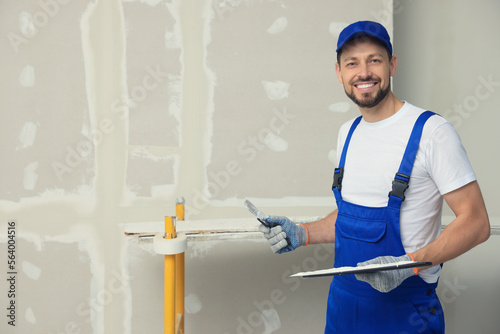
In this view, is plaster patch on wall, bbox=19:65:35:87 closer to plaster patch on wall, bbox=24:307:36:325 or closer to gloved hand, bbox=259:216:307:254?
plaster patch on wall, bbox=24:307:36:325

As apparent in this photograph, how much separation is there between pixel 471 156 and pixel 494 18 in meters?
0.92

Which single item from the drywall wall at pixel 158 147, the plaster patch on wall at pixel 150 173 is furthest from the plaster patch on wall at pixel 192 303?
the plaster patch on wall at pixel 150 173

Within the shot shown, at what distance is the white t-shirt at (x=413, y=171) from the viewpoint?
1.10 metres

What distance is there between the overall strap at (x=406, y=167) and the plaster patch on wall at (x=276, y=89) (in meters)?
1.11

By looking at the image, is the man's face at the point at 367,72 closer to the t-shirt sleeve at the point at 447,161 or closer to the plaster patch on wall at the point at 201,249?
the t-shirt sleeve at the point at 447,161

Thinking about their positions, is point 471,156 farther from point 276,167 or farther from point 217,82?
point 217,82

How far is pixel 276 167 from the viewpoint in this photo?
7.22 ft

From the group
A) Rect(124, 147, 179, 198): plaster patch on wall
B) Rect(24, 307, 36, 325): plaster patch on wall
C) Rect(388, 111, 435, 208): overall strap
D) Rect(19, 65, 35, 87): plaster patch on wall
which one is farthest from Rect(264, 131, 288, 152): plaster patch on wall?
Rect(24, 307, 36, 325): plaster patch on wall

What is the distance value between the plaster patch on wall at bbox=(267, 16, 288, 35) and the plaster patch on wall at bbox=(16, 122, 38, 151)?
1430 millimetres

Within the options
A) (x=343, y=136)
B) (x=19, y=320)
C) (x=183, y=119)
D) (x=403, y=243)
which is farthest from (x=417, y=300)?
(x=19, y=320)

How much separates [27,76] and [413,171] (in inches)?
78.5

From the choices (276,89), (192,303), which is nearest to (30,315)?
(192,303)

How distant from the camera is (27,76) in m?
2.02

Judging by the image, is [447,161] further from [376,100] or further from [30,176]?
[30,176]
